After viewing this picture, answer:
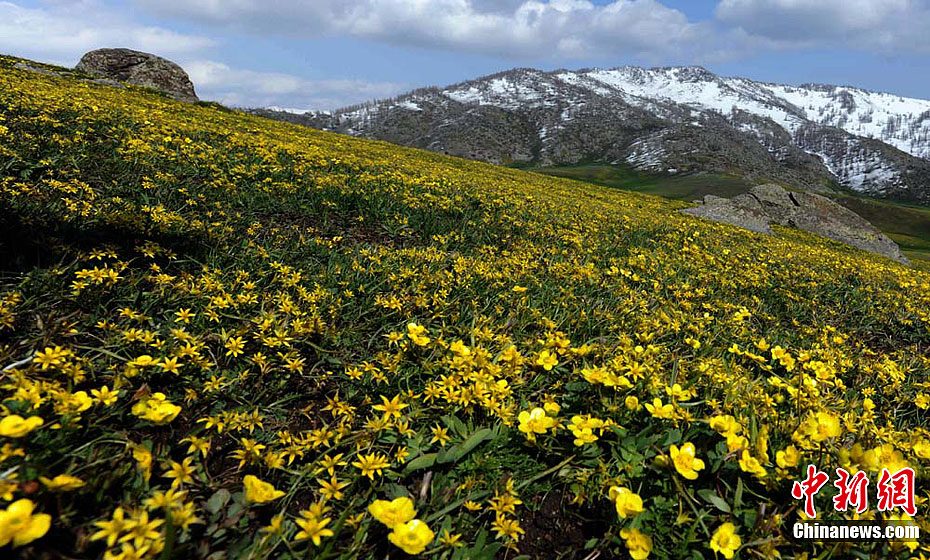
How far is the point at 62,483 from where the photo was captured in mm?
1814

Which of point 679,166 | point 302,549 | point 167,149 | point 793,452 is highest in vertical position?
point 679,166

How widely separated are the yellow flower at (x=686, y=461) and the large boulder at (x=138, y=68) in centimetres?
4161

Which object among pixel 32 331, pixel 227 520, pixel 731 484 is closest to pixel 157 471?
pixel 227 520

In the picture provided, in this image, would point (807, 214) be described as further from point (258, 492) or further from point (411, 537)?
point (258, 492)

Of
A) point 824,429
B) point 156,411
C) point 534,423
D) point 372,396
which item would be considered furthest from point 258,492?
point 824,429

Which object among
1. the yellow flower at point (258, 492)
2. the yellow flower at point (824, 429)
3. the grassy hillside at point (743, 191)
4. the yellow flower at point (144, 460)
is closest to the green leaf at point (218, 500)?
the yellow flower at point (258, 492)

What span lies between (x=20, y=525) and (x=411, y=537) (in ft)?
4.55

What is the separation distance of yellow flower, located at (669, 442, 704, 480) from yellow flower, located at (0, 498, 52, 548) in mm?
2717

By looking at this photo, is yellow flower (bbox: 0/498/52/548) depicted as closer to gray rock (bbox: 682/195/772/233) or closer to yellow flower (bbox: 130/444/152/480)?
yellow flower (bbox: 130/444/152/480)

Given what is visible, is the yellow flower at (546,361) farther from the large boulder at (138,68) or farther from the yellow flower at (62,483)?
the large boulder at (138,68)

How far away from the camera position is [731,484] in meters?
2.68

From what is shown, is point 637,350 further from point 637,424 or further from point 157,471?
point 157,471

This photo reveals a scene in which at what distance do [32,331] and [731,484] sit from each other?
14.7 feet

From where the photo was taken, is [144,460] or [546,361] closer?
[144,460]
